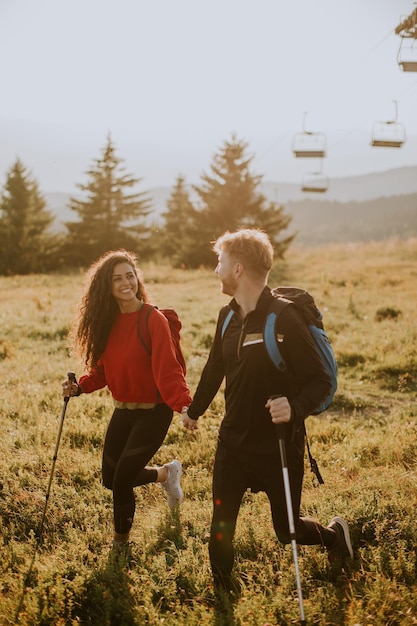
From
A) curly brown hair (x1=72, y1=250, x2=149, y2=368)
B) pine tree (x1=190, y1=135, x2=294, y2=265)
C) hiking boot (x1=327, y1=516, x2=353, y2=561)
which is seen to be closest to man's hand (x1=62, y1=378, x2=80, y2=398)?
curly brown hair (x1=72, y1=250, x2=149, y2=368)

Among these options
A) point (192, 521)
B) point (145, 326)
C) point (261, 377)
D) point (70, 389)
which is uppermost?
point (145, 326)

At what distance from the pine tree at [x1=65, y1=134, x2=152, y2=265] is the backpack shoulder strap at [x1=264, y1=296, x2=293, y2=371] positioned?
37969 mm

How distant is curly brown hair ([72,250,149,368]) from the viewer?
4.78m

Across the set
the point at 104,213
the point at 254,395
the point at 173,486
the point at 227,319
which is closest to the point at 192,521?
the point at 173,486

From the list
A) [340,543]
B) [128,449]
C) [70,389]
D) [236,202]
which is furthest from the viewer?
[236,202]

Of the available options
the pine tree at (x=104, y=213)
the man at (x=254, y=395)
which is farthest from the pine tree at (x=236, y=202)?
the man at (x=254, y=395)

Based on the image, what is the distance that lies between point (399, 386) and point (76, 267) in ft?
106

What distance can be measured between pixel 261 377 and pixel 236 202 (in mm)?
33412

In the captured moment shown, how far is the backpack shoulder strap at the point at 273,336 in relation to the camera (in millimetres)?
3461

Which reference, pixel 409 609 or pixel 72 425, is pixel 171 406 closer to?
pixel 409 609

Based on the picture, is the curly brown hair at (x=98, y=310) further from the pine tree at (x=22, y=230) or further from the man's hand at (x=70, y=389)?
the pine tree at (x=22, y=230)

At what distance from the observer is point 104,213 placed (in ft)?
138

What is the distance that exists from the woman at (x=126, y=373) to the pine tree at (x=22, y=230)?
116 ft

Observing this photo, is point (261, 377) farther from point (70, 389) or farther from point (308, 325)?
point (70, 389)
